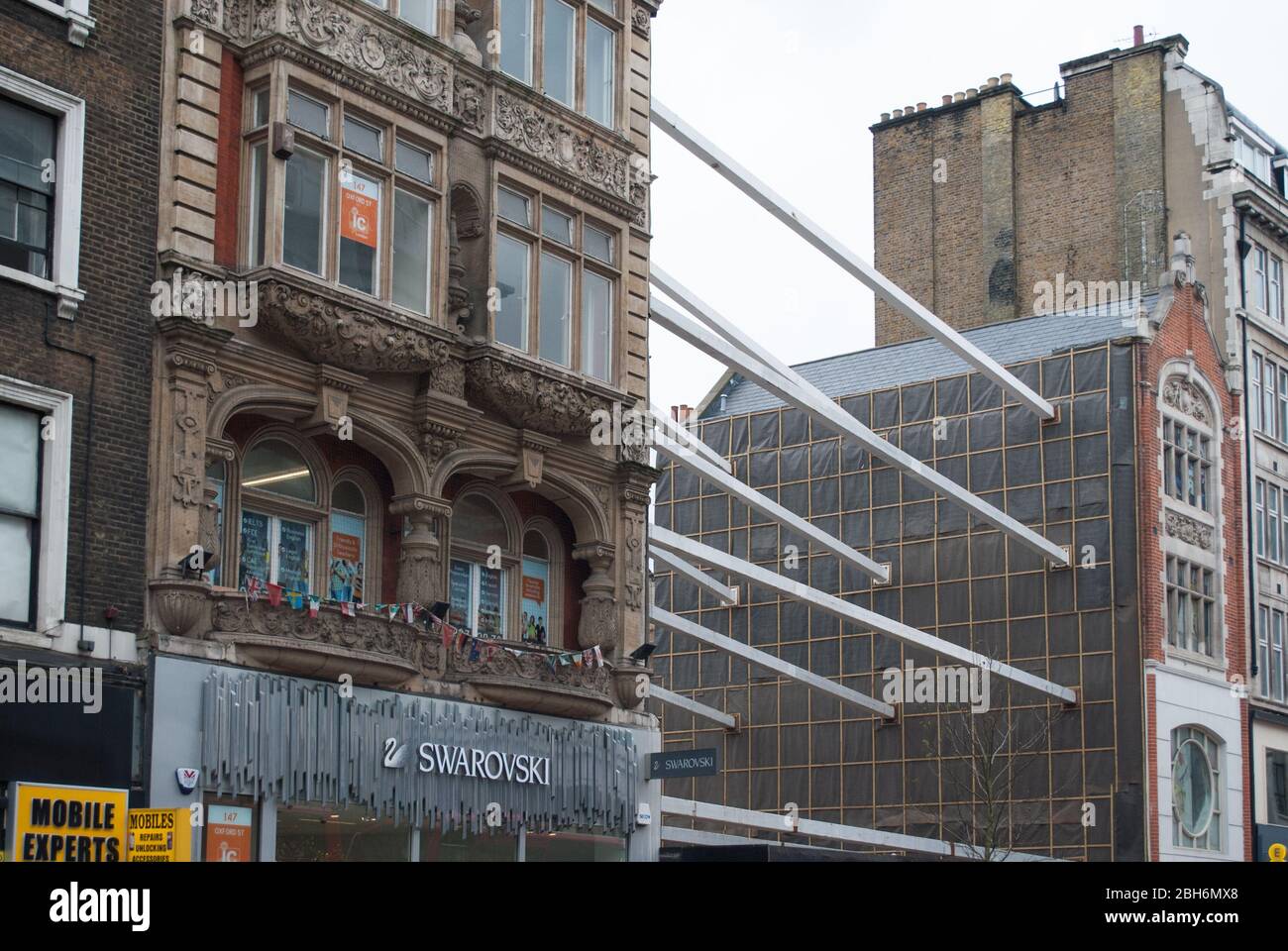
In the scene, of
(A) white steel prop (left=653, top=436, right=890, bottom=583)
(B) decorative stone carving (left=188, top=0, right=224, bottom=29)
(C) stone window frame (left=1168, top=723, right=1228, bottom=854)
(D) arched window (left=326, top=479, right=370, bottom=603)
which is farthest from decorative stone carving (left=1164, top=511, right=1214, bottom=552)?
(B) decorative stone carving (left=188, top=0, right=224, bottom=29)

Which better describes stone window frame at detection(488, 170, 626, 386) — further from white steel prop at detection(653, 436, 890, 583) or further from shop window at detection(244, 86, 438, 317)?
white steel prop at detection(653, 436, 890, 583)

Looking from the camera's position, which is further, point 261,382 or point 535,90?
point 535,90

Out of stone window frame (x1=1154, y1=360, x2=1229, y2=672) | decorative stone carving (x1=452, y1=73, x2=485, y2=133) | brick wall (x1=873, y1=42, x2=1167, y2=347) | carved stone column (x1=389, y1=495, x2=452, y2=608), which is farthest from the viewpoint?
brick wall (x1=873, y1=42, x2=1167, y2=347)

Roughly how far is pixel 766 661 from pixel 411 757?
1964cm

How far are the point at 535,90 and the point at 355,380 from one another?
5820mm

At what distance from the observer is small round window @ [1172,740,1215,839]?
142 feet

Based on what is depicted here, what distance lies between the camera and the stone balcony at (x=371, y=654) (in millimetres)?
20906

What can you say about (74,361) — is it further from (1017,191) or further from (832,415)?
(1017,191)

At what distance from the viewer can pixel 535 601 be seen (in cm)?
2686

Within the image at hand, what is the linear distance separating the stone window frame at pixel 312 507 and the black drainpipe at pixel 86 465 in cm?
228

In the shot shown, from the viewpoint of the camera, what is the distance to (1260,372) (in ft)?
163

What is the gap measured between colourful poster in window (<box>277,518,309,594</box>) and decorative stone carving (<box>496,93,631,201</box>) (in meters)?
6.49
